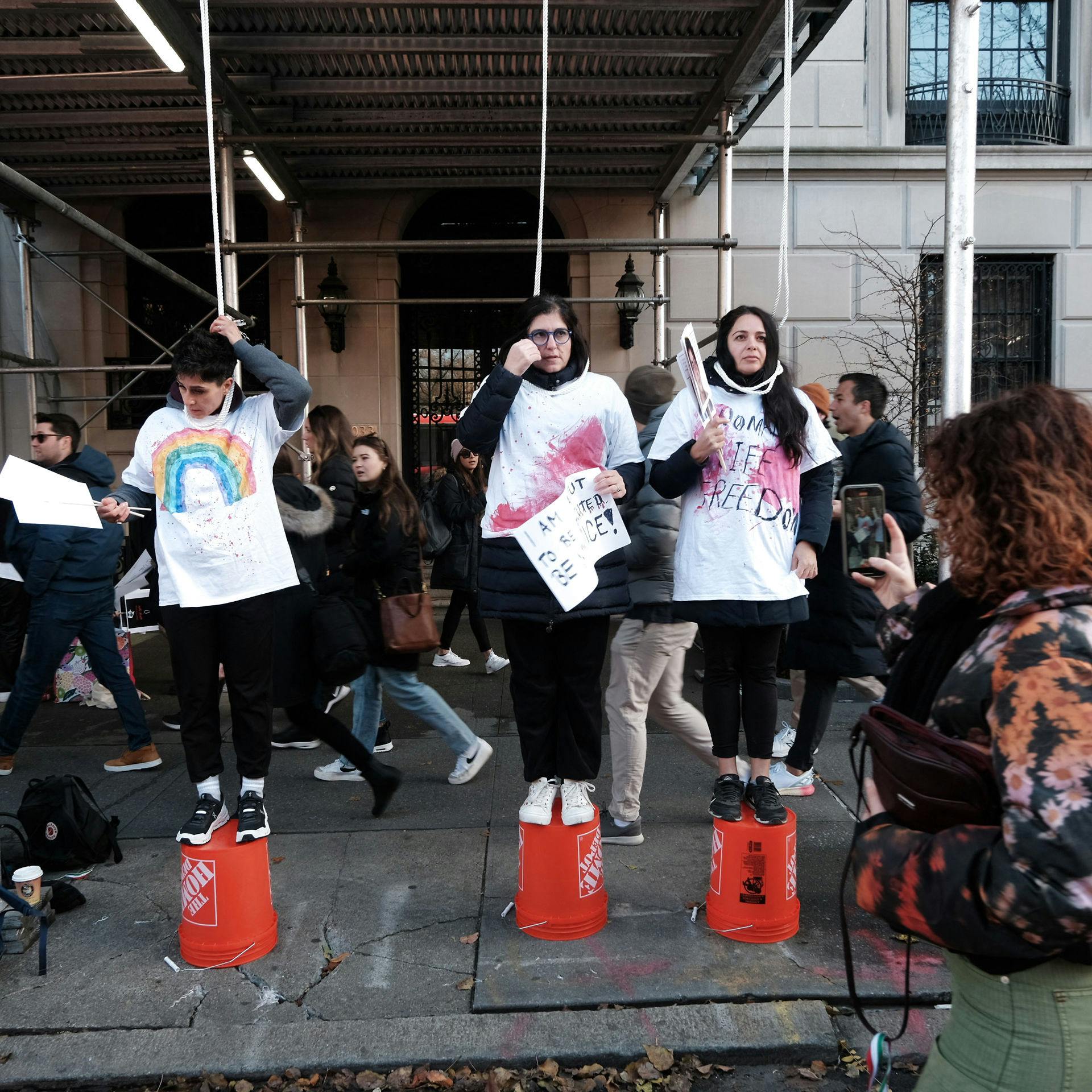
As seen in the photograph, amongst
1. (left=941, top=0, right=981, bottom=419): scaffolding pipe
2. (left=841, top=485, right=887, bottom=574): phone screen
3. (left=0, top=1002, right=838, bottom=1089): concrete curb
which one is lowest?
(left=0, top=1002, right=838, bottom=1089): concrete curb

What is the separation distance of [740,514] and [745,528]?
56 millimetres

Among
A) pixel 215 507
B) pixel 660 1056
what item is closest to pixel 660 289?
pixel 215 507

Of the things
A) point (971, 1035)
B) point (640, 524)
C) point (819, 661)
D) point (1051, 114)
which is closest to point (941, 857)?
point (971, 1035)

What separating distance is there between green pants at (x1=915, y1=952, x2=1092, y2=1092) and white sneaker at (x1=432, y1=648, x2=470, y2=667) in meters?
6.45

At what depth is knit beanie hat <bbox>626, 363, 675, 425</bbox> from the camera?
4.33 m

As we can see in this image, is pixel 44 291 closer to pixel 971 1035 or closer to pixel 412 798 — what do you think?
pixel 412 798

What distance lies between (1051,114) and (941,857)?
39.1 ft

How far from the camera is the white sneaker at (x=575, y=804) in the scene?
3379mm

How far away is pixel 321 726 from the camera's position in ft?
13.8

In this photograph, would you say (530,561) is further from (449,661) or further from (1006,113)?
(1006,113)

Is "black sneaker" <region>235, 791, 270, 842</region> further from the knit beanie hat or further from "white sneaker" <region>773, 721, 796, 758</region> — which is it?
"white sneaker" <region>773, 721, 796, 758</region>

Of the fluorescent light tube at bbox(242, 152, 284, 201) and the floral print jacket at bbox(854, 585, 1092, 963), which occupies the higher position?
the fluorescent light tube at bbox(242, 152, 284, 201)

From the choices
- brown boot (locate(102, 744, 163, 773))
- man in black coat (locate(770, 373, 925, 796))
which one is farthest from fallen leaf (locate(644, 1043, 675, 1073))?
brown boot (locate(102, 744, 163, 773))

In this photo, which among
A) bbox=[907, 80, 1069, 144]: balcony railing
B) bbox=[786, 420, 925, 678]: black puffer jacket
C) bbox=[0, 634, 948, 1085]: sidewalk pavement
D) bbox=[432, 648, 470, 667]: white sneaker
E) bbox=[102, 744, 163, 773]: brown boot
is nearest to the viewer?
bbox=[0, 634, 948, 1085]: sidewalk pavement
